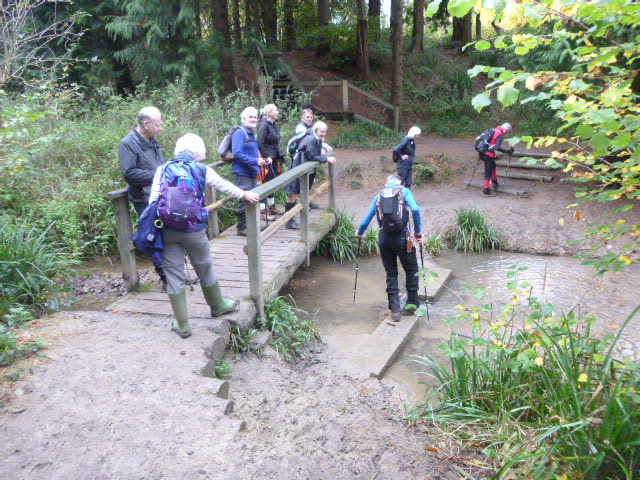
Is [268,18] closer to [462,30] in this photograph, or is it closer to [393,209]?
[462,30]

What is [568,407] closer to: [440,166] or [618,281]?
[618,281]

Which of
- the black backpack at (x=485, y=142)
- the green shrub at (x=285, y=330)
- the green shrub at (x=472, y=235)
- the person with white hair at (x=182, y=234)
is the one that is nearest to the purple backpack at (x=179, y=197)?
the person with white hair at (x=182, y=234)

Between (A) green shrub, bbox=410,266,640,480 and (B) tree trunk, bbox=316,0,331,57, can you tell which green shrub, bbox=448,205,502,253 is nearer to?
(A) green shrub, bbox=410,266,640,480

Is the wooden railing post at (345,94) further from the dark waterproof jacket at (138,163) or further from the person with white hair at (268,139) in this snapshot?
the dark waterproof jacket at (138,163)

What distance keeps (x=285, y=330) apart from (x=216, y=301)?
3.48ft

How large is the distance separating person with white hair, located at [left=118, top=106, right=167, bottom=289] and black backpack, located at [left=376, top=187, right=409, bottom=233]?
257cm

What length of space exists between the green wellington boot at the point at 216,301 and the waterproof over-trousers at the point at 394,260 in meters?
2.26

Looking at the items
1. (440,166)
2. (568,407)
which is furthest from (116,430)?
(440,166)

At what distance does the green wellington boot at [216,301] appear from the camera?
15.1 ft

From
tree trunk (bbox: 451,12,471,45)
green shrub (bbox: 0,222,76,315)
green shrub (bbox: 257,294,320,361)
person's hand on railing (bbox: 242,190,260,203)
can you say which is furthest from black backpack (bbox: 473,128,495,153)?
tree trunk (bbox: 451,12,471,45)

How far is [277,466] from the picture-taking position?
10.6ft

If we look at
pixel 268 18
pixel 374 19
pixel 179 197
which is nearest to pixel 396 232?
pixel 179 197

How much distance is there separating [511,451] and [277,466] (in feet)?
5.29

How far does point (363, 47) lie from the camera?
21.1 m
